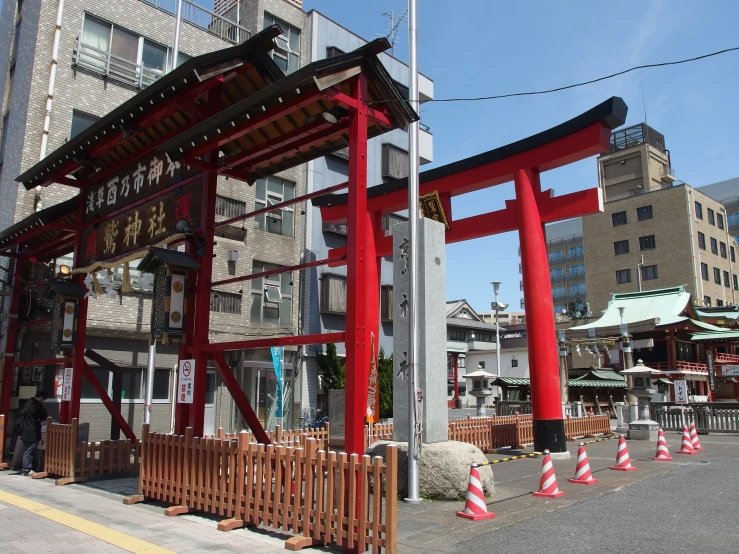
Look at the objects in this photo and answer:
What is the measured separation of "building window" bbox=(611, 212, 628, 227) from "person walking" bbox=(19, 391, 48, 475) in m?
56.3

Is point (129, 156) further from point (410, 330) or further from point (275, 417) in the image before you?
point (275, 417)

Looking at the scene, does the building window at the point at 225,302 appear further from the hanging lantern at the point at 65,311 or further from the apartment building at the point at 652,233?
the apartment building at the point at 652,233

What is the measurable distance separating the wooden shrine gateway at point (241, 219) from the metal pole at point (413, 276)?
844 millimetres

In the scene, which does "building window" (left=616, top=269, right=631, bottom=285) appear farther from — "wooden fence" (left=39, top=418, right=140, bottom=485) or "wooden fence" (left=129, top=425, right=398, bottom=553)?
"wooden fence" (left=129, top=425, right=398, bottom=553)

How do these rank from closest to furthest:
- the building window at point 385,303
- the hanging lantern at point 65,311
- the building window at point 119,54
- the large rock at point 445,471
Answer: the large rock at point 445,471
the hanging lantern at point 65,311
the building window at point 119,54
the building window at point 385,303

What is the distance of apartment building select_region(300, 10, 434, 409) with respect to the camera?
24.1 meters

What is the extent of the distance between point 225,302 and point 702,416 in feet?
60.6

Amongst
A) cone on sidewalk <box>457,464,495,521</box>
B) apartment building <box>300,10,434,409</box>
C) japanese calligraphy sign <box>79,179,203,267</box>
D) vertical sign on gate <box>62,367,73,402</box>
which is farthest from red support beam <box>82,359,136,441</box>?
apartment building <box>300,10,434,409</box>

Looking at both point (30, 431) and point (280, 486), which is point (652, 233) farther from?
point (280, 486)

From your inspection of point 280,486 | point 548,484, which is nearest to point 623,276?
point 548,484

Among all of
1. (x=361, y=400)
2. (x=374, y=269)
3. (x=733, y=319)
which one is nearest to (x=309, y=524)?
(x=361, y=400)

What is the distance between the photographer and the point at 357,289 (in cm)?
721

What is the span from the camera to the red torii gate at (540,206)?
13.4m

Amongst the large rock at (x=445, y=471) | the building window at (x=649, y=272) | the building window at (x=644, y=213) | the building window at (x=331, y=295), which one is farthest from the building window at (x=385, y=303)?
the building window at (x=644, y=213)
